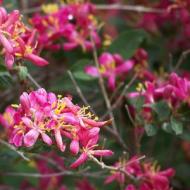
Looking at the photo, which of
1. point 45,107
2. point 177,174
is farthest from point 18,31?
point 177,174

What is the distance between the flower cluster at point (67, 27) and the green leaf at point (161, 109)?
0.29 metres

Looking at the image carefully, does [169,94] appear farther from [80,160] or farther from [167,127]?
[80,160]

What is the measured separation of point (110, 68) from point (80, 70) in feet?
0.25

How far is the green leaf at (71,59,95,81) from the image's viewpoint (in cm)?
142

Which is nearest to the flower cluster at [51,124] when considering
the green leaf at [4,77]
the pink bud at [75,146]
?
the pink bud at [75,146]

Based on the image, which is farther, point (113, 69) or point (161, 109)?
point (113, 69)

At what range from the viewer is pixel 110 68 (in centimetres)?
143

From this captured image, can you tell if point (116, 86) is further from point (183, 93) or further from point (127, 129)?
point (183, 93)

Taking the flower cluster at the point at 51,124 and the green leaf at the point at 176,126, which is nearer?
the flower cluster at the point at 51,124

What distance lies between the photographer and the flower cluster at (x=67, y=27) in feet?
4.59

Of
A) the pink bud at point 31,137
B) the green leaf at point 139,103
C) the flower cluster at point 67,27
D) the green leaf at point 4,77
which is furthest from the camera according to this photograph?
the flower cluster at point 67,27

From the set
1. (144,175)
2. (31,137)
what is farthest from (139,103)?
(31,137)

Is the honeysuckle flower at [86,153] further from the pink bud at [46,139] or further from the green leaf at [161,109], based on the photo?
the green leaf at [161,109]

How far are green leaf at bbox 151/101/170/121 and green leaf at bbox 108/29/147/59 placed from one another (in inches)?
10.9
